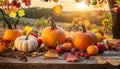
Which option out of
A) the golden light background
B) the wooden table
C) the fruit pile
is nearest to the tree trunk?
the fruit pile

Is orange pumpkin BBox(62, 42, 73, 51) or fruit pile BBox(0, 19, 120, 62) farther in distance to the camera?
orange pumpkin BBox(62, 42, 73, 51)

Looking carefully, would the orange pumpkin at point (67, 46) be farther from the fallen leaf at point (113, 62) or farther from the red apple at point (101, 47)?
the fallen leaf at point (113, 62)

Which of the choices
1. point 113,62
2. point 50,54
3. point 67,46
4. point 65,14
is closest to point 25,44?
point 50,54

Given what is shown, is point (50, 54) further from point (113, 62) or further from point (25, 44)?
point (113, 62)

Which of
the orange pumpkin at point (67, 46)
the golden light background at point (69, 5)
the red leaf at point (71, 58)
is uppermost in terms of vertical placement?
the golden light background at point (69, 5)

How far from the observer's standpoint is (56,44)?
335 cm

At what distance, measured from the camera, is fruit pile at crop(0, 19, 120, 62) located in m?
3.15

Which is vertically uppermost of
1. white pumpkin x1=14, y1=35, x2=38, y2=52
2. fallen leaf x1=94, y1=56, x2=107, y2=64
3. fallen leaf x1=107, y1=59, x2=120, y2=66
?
white pumpkin x1=14, y1=35, x2=38, y2=52

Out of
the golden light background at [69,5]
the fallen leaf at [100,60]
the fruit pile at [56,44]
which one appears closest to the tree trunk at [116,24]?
the fruit pile at [56,44]

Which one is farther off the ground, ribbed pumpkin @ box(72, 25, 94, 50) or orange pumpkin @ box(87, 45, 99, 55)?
ribbed pumpkin @ box(72, 25, 94, 50)

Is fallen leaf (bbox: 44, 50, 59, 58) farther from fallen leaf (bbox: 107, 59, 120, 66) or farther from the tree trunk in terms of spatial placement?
the tree trunk

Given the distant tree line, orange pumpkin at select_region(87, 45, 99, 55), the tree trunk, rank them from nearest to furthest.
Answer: orange pumpkin at select_region(87, 45, 99, 55)
the tree trunk
the distant tree line

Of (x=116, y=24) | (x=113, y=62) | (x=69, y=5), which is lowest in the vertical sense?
(x=113, y=62)

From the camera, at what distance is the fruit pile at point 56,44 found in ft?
10.3
